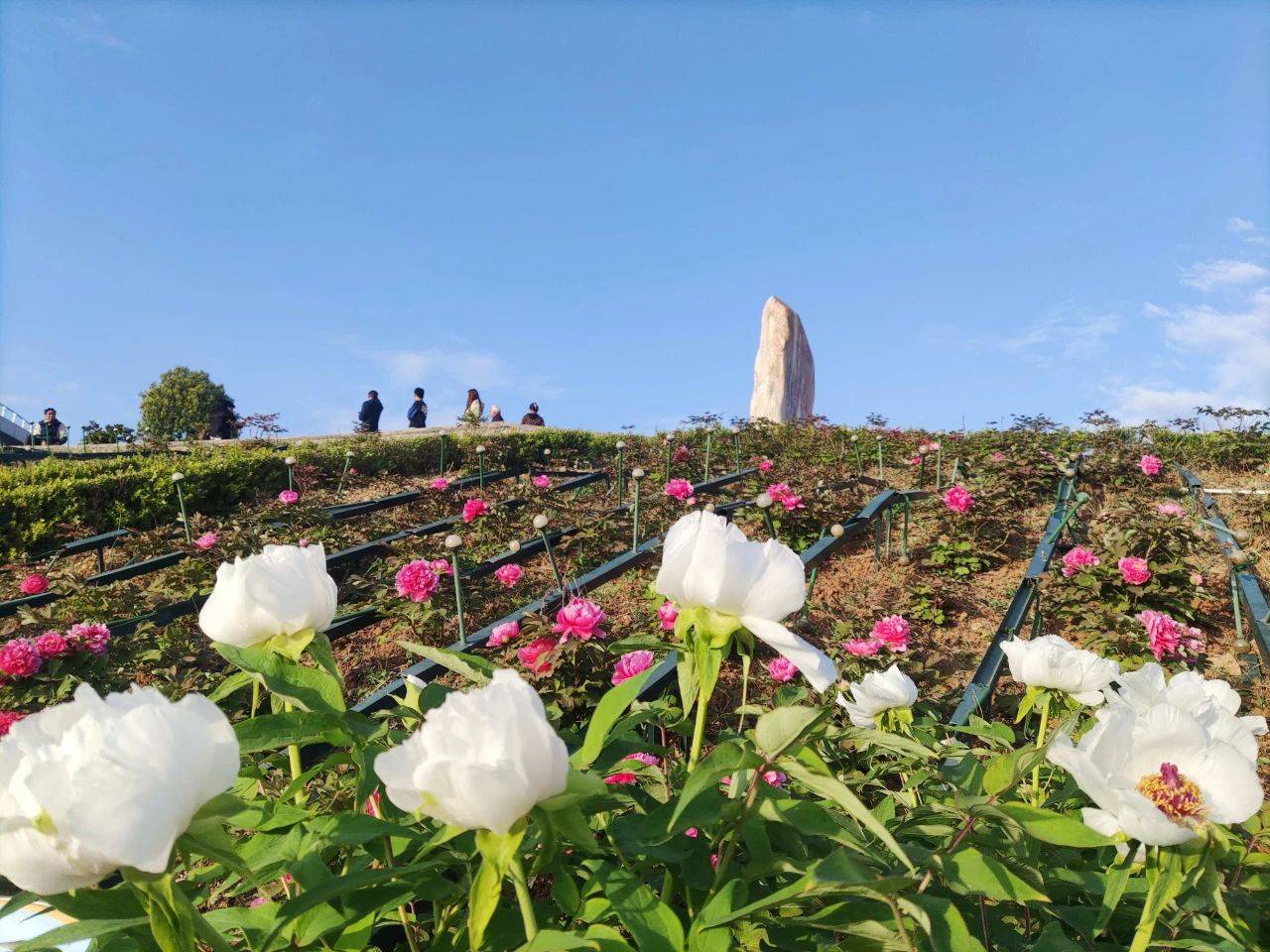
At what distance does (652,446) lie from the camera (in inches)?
287

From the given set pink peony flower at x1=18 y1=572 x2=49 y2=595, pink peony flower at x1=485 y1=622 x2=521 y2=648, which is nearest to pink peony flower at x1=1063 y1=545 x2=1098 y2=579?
pink peony flower at x1=485 y1=622 x2=521 y2=648

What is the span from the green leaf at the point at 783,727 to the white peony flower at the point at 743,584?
0.07 metres

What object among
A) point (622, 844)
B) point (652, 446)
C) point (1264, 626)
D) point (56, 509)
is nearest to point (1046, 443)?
point (652, 446)

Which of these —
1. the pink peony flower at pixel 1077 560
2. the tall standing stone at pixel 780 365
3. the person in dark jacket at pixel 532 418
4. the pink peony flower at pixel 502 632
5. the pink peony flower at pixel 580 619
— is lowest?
the pink peony flower at pixel 502 632

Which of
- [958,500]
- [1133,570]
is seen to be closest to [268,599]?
[1133,570]

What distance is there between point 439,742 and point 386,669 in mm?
2467

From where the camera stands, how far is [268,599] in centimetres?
66

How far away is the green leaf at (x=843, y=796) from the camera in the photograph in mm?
489

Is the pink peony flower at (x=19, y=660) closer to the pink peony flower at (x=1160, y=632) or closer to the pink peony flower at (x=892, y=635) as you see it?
the pink peony flower at (x=892, y=635)

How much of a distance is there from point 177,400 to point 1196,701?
78.3ft

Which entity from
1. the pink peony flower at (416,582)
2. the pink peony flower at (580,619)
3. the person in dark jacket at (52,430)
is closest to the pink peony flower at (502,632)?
the pink peony flower at (580,619)

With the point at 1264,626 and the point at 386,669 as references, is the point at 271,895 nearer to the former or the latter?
the point at 386,669

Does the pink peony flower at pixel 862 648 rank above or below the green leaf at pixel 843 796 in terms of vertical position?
below

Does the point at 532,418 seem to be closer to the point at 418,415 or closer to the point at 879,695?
the point at 418,415
